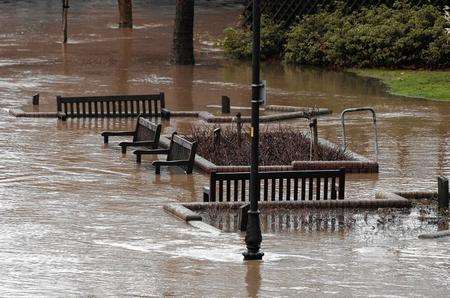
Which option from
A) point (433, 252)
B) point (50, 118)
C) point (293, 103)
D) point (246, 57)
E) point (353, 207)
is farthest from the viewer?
point (246, 57)

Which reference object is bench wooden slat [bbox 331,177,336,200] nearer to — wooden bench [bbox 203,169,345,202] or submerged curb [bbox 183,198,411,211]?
wooden bench [bbox 203,169,345,202]

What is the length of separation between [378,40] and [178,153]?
1596 centimetres

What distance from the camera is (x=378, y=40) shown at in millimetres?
37969

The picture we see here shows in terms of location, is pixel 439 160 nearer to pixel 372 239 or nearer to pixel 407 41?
pixel 372 239

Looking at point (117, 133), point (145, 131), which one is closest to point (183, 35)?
point (117, 133)

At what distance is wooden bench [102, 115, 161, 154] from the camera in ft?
79.9

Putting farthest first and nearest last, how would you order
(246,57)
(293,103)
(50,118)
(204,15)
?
(204,15) → (246,57) → (293,103) → (50,118)

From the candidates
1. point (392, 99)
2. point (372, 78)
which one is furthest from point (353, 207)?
point (372, 78)

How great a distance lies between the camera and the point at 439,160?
23.9 meters

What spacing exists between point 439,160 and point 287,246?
7.56 meters

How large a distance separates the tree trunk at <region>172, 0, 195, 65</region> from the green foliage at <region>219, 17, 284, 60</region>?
87.1 inches

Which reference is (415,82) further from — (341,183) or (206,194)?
(206,194)

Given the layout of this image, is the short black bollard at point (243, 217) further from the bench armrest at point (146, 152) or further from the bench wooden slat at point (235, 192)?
the bench armrest at point (146, 152)

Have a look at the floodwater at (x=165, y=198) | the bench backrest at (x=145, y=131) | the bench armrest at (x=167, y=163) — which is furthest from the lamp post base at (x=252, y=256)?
the bench backrest at (x=145, y=131)
